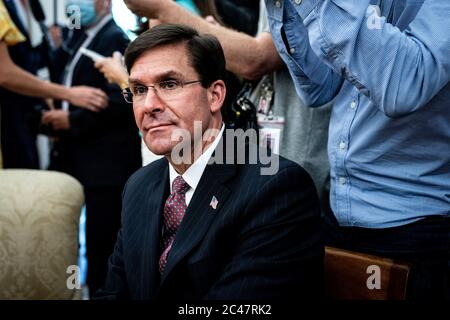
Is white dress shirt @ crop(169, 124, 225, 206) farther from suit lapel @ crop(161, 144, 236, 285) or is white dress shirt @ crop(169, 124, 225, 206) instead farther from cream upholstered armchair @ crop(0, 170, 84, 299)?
cream upholstered armchair @ crop(0, 170, 84, 299)

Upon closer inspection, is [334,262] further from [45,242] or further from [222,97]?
[45,242]

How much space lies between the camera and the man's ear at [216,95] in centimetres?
166

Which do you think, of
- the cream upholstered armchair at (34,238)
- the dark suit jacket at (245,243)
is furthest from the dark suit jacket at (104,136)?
the dark suit jacket at (245,243)

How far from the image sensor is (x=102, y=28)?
295 centimetres

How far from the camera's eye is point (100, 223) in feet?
9.61

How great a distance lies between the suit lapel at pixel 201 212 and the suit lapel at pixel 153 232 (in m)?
0.07

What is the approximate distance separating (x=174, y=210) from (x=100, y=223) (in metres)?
1.39

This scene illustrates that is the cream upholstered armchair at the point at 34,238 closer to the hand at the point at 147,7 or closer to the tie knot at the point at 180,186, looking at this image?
the tie knot at the point at 180,186

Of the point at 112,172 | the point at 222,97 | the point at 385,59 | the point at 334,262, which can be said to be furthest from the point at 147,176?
the point at 112,172

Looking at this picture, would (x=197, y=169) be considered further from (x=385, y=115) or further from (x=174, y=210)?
(x=385, y=115)

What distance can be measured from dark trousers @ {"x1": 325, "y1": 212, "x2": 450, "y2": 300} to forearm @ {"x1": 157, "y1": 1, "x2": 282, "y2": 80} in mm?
729

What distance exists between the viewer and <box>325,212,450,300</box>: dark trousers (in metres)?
1.44

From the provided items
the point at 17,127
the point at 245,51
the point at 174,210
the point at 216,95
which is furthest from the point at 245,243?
the point at 17,127
